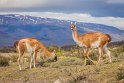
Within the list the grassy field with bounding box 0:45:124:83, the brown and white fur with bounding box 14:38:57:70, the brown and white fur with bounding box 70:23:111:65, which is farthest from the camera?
the brown and white fur with bounding box 14:38:57:70

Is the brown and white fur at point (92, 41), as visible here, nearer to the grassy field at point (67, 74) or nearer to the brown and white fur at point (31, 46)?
the grassy field at point (67, 74)

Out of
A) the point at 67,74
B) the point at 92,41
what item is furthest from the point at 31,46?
the point at 67,74

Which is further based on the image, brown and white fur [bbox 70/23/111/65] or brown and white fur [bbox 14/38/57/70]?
brown and white fur [bbox 14/38/57/70]

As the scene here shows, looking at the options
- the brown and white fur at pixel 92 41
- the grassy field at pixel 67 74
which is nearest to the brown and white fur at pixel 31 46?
the grassy field at pixel 67 74

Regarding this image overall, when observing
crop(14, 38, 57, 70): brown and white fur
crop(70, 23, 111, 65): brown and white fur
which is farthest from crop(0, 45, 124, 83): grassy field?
crop(70, 23, 111, 65): brown and white fur

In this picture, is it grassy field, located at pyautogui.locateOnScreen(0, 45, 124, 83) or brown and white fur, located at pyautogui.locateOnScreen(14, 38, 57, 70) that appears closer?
grassy field, located at pyautogui.locateOnScreen(0, 45, 124, 83)

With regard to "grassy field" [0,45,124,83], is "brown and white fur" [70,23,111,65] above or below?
above

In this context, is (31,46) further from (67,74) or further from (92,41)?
(67,74)

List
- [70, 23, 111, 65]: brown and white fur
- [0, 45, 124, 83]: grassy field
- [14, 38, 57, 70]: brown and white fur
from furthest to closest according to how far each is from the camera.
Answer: [14, 38, 57, 70]: brown and white fur
[70, 23, 111, 65]: brown and white fur
[0, 45, 124, 83]: grassy field

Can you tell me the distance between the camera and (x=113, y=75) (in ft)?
67.4

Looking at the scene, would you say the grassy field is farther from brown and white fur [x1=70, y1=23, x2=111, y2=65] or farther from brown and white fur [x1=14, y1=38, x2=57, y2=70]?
brown and white fur [x1=70, y1=23, x2=111, y2=65]

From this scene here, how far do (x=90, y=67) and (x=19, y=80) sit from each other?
415 centimetres

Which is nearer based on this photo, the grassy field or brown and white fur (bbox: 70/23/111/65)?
the grassy field

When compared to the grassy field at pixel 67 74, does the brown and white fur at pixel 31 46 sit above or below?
above
